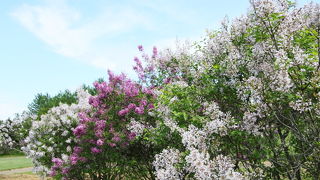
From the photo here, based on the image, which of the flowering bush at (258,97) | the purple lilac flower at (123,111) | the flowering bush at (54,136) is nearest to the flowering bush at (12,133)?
the flowering bush at (54,136)

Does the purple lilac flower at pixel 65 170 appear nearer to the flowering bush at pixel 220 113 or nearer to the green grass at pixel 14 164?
the flowering bush at pixel 220 113

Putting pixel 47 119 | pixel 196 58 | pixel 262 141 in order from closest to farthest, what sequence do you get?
pixel 262 141
pixel 196 58
pixel 47 119

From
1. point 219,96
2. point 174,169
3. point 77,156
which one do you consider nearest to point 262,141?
point 219,96

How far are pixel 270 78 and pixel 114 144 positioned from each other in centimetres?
410

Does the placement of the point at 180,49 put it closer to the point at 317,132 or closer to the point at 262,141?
the point at 262,141

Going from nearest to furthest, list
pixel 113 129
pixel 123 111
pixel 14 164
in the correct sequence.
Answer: pixel 123 111, pixel 113 129, pixel 14 164

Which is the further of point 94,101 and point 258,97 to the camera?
point 94,101

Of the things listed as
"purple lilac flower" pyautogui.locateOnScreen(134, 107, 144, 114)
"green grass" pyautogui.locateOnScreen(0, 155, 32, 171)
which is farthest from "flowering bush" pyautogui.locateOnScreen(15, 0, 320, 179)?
"green grass" pyautogui.locateOnScreen(0, 155, 32, 171)

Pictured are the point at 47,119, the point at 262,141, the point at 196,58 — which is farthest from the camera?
the point at 47,119

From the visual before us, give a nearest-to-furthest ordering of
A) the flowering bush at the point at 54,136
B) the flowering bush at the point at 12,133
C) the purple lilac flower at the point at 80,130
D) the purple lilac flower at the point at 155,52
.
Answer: the purple lilac flower at the point at 80,130
the purple lilac flower at the point at 155,52
the flowering bush at the point at 54,136
the flowering bush at the point at 12,133

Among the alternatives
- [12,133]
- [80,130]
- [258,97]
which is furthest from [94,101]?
[12,133]

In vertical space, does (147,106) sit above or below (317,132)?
above

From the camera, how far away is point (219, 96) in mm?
5535

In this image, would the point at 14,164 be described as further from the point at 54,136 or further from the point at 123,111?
the point at 123,111
